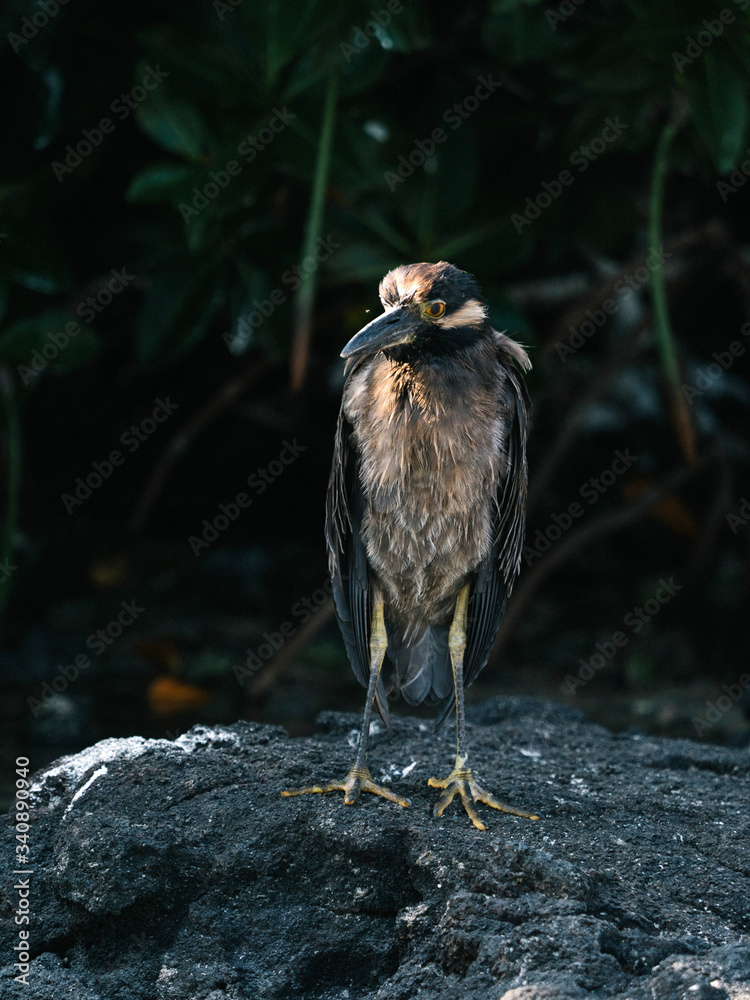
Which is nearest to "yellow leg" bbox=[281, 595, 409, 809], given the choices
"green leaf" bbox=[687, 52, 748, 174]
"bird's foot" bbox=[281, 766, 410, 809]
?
"bird's foot" bbox=[281, 766, 410, 809]

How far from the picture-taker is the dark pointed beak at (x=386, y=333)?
2936 mm

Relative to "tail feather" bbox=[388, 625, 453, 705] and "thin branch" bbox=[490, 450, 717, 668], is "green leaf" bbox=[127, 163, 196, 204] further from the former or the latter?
"thin branch" bbox=[490, 450, 717, 668]

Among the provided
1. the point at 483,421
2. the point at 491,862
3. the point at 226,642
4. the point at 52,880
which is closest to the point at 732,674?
the point at 226,642

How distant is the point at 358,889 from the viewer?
252 centimetres

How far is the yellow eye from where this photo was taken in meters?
3.08

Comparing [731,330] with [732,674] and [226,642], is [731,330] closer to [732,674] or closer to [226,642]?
[732,674]

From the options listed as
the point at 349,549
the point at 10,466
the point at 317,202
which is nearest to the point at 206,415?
the point at 10,466

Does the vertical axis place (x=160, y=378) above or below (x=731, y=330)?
below

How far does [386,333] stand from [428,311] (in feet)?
0.54

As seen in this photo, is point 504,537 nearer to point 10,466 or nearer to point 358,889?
point 358,889

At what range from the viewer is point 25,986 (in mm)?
2336

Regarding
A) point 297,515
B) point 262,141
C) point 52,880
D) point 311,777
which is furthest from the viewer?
point 297,515

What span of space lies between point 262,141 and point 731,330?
178 inches

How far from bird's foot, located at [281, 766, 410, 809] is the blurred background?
1477mm
